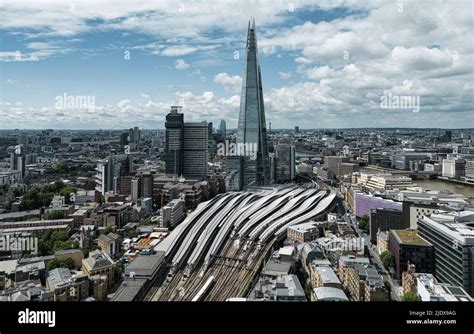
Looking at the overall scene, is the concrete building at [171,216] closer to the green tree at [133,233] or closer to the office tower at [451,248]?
the green tree at [133,233]

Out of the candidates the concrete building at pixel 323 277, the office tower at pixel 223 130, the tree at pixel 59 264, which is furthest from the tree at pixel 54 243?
the office tower at pixel 223 130

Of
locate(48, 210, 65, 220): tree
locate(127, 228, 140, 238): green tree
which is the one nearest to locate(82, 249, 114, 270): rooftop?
locate(127, 228, 140, 238): green tree

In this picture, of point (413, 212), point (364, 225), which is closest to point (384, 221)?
point (413, 212)

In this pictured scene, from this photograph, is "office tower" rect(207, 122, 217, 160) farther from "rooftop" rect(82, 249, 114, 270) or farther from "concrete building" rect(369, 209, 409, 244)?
"rooftop" rect(82, 249, 114, 270)

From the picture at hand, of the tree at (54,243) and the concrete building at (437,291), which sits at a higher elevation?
the concrete building at (437,291)

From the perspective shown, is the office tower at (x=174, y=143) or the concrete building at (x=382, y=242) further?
the office tower at (x=174, y=143)

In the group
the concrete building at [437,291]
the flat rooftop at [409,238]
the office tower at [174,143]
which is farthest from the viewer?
the office tower at [174,143]

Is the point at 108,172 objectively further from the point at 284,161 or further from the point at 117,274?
the point at 284,161
